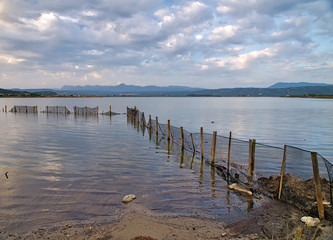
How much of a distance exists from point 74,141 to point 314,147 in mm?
20614

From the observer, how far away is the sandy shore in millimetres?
6375

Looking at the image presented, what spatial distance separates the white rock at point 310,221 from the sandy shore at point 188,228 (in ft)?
0.36

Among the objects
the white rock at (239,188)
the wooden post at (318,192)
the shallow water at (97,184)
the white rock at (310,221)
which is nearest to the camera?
the white rock at (310,221)

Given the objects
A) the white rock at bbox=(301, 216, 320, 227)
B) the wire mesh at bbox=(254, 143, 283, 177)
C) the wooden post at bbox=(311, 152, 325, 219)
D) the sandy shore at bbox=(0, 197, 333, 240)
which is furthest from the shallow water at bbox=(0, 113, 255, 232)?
the wire mesh at bbox=(254, 143, 283, 177)

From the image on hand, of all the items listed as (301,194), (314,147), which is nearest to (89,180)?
(301,194)

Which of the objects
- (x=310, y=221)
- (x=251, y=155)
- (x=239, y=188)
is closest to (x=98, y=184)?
(x=239, y=188)

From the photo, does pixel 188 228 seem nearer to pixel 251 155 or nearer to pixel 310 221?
pixel 310 221

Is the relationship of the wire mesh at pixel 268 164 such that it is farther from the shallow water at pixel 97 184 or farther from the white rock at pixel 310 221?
the white rock at pixel 310 221

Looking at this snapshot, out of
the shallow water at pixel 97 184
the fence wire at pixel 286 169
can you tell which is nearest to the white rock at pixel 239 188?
the shallow water at pixel 97 184

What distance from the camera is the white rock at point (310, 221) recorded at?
6.83 meters

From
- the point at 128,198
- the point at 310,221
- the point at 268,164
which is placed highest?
the point at 310,221

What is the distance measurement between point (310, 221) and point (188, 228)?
360 centimetres

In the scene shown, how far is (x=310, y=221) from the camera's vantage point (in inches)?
273

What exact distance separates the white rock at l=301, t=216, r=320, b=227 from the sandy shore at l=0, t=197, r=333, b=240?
11 cm
